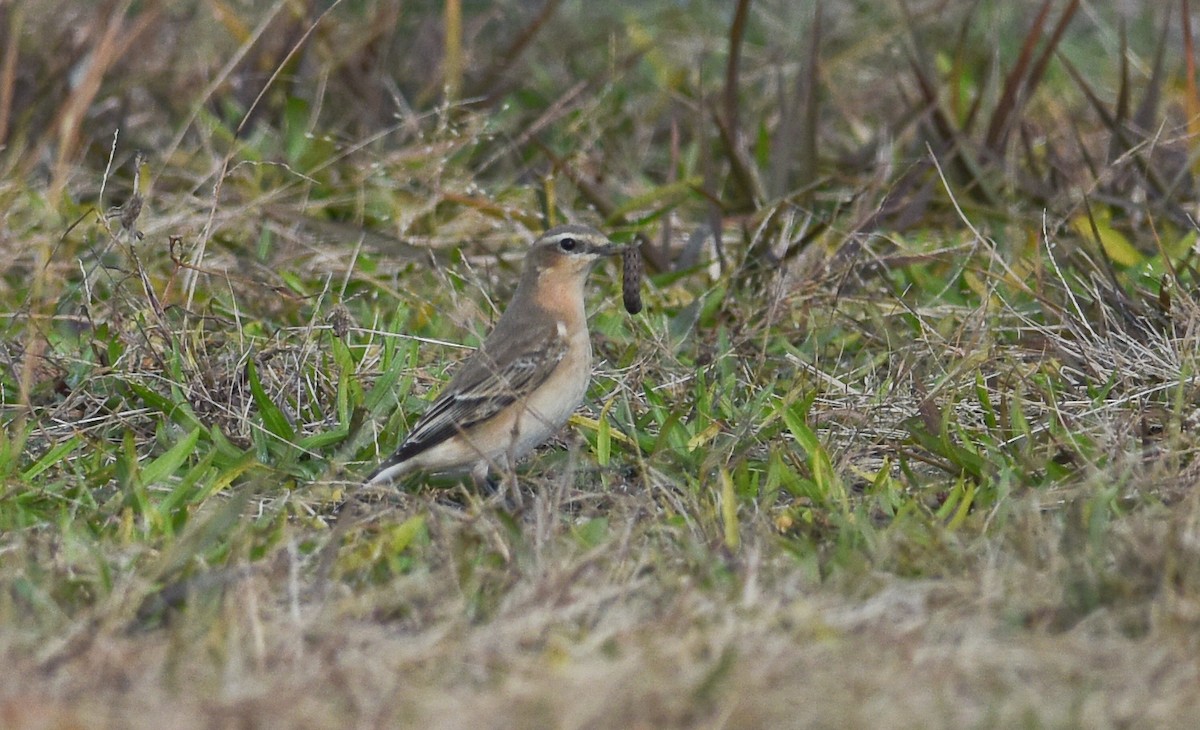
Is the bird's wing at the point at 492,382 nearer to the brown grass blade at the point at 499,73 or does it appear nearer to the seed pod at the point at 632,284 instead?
the seed pod at the point at 632,284

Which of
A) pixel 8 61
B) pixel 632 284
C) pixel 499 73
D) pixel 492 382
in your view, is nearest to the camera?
pixel 492 382

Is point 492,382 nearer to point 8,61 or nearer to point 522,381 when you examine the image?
point 522,381

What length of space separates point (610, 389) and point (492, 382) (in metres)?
0.78

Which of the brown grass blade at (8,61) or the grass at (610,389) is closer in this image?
the grass at (610,389)

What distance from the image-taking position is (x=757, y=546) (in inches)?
177

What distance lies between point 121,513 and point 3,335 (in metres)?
1.91

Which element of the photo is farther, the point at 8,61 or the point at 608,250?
the point at 8,61

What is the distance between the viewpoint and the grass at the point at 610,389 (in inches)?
143

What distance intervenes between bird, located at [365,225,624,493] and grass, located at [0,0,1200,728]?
0.19 metres

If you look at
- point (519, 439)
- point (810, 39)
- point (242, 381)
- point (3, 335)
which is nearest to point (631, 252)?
point (519, 439)

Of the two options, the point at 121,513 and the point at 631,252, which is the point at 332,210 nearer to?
the point at 631,252

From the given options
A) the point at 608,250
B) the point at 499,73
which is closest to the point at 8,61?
the point at 499,73

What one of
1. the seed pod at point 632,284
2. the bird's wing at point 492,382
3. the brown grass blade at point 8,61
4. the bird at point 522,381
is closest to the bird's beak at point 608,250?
the bird at point 522,381

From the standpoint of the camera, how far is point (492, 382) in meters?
5.86
